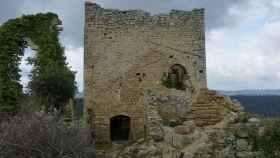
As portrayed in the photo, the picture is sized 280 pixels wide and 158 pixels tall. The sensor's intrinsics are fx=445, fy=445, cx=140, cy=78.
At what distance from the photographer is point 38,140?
9008mm

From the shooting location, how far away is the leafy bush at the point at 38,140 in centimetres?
895

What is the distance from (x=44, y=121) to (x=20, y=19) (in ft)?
30.5

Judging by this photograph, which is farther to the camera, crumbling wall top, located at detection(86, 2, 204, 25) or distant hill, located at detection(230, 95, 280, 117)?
crumbling wall top, located at detection(86, 2, 204, 25)

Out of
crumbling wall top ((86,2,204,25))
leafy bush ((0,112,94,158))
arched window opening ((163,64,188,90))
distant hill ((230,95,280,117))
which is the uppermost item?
crumbling wall top ((86,2,204,25))

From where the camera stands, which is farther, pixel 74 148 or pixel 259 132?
pixel 74 148

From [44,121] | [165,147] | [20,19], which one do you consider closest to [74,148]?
[44,121]

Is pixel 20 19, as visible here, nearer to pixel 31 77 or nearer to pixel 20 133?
pixel 31 77

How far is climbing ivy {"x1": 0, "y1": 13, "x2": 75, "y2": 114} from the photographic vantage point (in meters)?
16.6

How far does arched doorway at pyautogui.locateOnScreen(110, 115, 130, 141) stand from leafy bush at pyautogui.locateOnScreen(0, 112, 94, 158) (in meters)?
8.38

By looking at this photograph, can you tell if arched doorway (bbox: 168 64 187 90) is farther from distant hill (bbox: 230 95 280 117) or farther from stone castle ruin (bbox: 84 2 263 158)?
distant hill (bbox: 230 95 280 117)

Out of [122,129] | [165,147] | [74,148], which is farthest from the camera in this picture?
[122,129]

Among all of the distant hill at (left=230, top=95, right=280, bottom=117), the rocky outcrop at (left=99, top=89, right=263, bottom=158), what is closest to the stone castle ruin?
the distant hill at (left=230, top=95, right=280, bottom=117)

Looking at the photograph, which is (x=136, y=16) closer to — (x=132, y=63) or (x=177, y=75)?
(x=132, y=63)

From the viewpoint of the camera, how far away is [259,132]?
8.71 meters
